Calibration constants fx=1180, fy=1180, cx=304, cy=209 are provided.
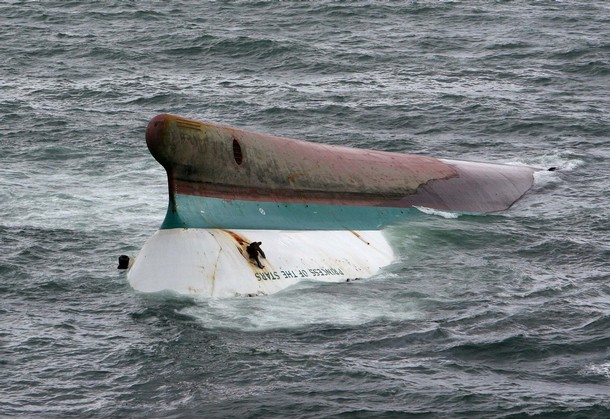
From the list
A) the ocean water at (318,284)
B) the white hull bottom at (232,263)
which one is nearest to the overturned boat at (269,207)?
the white hull bottom at (232,263)

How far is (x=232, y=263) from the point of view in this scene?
28.3 m

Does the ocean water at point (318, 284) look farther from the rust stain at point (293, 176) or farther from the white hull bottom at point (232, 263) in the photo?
the rust stain at point (293, 176)

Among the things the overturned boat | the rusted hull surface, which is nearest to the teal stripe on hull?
the overturned boat

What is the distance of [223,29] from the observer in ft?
201

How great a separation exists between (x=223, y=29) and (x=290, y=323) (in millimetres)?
36816

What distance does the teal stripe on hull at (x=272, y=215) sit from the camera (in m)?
29.3

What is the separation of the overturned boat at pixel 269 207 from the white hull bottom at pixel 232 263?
0.03 m

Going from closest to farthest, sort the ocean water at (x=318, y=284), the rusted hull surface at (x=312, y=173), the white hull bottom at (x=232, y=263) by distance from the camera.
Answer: the ocean water at (x=318, y=284), the white hull bottom at (x=232, y=263), the rusted hull surface at (x=312, y=173)

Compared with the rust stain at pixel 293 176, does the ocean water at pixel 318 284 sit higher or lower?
lower

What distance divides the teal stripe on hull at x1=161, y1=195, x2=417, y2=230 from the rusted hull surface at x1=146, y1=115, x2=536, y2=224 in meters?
0.23

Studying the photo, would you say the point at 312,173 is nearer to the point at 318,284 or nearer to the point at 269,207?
the point at 269,207

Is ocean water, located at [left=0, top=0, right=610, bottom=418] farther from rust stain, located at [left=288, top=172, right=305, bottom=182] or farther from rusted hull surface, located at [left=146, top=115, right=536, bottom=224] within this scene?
rust stain, located at [left=288, top=172, right=305, bottom=182]

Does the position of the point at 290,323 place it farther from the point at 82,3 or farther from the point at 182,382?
the point at 82,3

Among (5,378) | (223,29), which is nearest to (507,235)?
(5,378)
